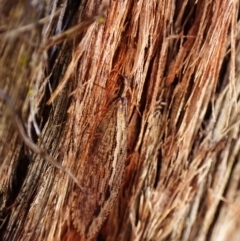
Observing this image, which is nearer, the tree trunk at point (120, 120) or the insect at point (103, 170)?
the tree trunk at point (120, 120)

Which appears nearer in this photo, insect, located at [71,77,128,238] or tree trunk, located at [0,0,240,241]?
tree trunk, located at [0,0,240,241]

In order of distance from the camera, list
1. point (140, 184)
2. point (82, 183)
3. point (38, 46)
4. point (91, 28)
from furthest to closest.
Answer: point (140, 184) < point (82, 183) < point (91, 28) < point (38, 46)

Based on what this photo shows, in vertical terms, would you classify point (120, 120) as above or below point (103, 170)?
above

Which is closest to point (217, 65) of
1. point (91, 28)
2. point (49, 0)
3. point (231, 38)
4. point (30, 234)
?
point (231, 38)

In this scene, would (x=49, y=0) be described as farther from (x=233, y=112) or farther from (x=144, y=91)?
(x=233, y=112)
